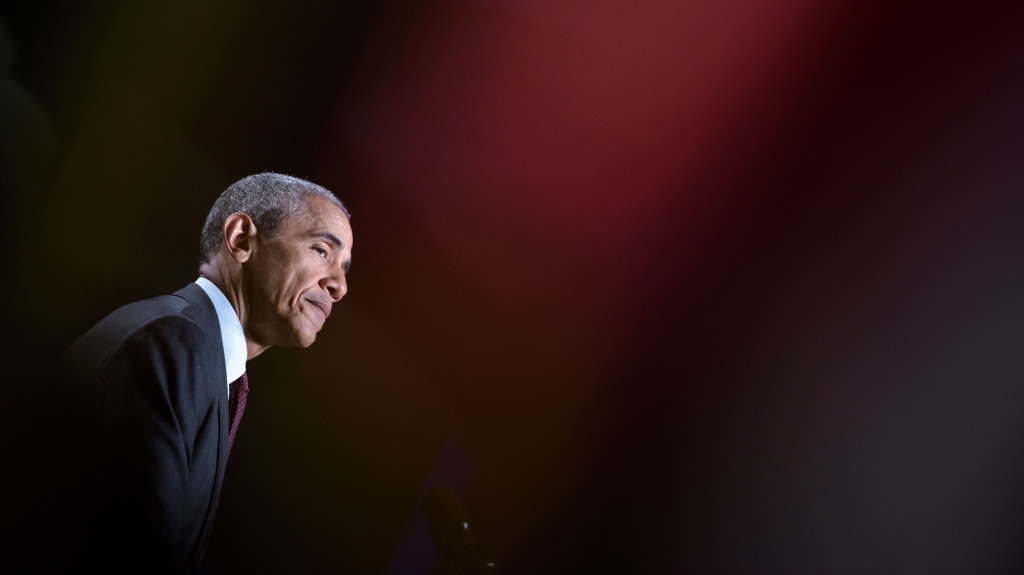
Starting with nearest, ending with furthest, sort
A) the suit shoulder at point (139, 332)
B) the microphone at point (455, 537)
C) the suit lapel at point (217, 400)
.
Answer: the microphone at point (455, 537) < the suit shoulder at point (139, 332) < the suit lapel at point (217, 400)

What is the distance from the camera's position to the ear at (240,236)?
1430mm

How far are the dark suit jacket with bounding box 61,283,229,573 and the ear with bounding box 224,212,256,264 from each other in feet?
0.85

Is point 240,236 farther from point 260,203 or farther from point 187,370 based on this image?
point 187,370

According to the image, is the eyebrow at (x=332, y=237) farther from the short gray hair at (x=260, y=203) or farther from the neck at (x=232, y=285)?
the neck at (x=232, y=285)

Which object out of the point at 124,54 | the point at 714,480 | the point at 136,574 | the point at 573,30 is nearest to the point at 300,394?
the point at 136,574

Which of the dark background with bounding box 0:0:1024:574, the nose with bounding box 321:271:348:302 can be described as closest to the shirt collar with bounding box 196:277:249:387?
the nose with bounding box 321:271:348:302

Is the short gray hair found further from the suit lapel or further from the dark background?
the suit lapel

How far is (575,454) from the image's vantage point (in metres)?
1.64

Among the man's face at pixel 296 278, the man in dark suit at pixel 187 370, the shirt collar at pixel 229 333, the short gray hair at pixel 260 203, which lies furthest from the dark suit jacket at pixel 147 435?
the short gray hair at pixel 260 203

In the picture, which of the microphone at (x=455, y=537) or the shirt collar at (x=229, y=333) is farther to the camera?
the shirt collar at (x=229, y=333)

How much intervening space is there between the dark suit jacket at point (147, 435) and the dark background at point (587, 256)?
29cm

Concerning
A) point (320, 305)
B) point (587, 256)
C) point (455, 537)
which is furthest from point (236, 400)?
point (587, 256)

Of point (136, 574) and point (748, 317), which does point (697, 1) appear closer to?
point (748, 317)

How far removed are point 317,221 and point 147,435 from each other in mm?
689
